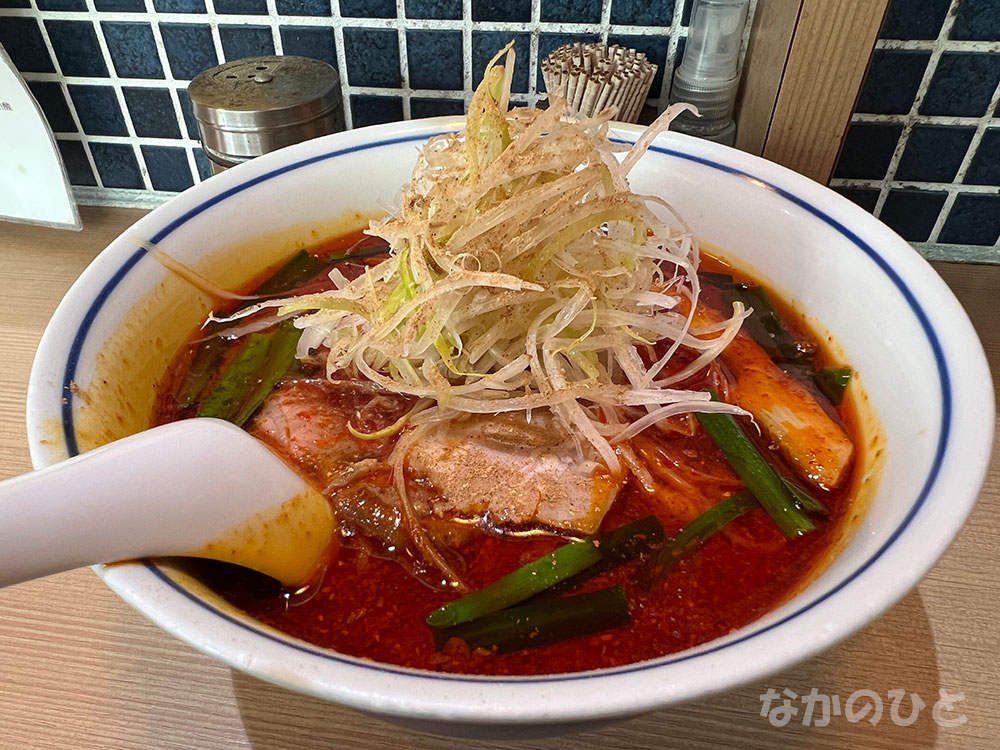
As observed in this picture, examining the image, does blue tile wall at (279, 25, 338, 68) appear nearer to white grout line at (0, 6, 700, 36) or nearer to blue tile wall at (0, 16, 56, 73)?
white grout line at (0, 6, 700, 36)

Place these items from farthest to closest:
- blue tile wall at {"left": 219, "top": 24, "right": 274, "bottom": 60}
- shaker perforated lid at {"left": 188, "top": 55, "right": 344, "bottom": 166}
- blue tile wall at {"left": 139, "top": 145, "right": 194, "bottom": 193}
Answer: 1. blue tile wall at {"left": 139, "top": 145, "right": 194, "bottom": 193}
2. blue tile wall at {"left": 219, "top": 24, "right": 274, "bottom": 60}
3. shaker perforated lid at {"left": 188, "top": 55, "right": 344, "bottom": 166}

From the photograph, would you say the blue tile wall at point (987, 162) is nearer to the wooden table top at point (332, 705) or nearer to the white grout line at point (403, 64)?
the wooden table top at point (332, 705)

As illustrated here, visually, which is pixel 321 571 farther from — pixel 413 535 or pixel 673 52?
pixel 673 52

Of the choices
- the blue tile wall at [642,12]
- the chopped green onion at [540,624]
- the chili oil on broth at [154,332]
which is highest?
the blue tile wall at [642,12]

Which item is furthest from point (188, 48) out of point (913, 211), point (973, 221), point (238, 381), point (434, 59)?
point (973, 221)

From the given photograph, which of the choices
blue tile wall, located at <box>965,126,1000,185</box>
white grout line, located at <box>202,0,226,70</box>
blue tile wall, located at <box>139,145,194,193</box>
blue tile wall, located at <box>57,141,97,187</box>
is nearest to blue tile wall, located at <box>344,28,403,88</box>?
white grout line, located at <box>202,0,226,70</box>

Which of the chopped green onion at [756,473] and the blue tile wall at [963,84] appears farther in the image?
the blue tile wall at [963,84]

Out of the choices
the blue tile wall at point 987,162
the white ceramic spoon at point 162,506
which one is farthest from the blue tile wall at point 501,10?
the white ceramic spoon at point 162,506

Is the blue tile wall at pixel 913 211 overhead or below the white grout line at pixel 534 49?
Answer: below
